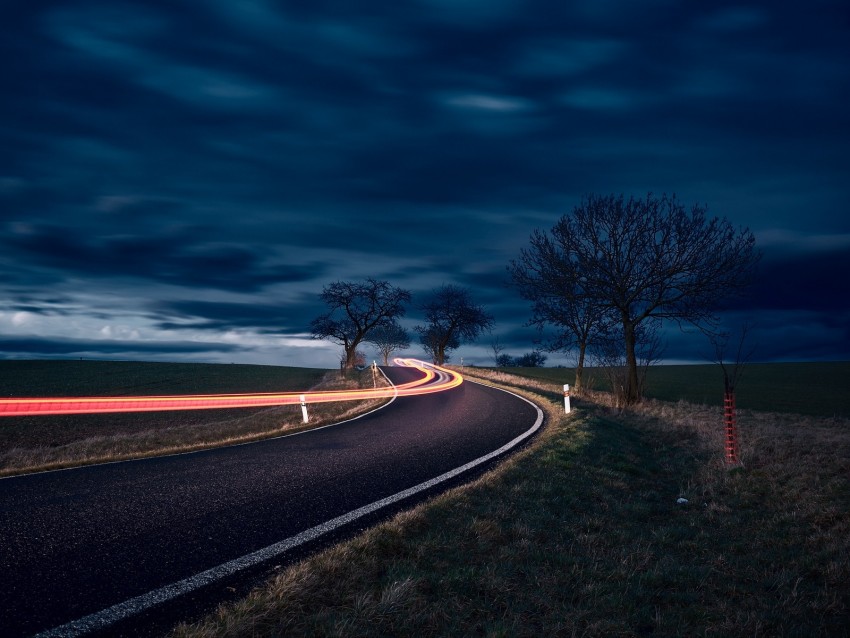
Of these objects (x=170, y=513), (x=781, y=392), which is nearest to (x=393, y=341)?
(x=781, y=392)

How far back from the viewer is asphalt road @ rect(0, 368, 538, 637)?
3770mm

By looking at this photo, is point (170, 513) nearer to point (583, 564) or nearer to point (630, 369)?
point (583, 564)

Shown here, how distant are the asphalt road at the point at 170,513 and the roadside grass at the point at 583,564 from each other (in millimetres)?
815

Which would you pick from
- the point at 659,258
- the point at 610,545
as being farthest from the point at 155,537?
the point at 659,258

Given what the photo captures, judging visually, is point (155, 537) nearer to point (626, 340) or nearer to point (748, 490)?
point (748, 490)

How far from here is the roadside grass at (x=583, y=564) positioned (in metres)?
3.66

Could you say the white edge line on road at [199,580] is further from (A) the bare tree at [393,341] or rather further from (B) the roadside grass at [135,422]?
(A) the bare tree at [393,341]

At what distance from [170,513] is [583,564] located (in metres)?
4.40

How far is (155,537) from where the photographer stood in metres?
4.91

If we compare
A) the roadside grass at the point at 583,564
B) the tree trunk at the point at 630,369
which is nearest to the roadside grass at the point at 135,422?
the roadside grass at the point at 583,564

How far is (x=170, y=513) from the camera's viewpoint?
5.62 metres

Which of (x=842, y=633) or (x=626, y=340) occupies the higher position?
(x=626, y=340)

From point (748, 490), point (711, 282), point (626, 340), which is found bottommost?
point (748, 490)

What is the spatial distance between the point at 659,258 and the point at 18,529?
21.1 meters
